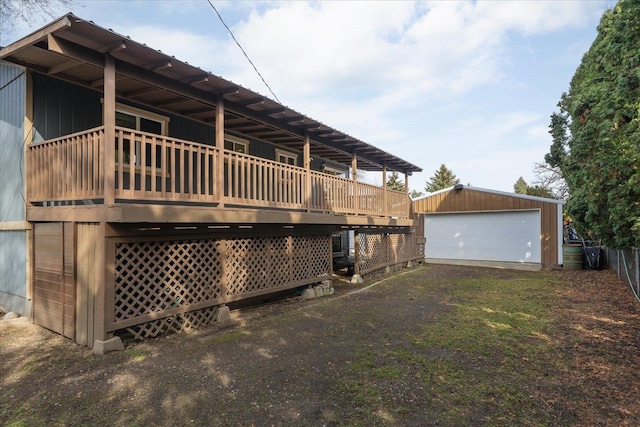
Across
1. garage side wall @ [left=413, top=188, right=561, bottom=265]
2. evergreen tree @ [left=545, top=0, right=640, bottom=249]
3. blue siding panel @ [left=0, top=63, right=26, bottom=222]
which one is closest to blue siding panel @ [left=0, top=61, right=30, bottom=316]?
blue siding panel @ [left=0, top=63, right=26, bottom=222]

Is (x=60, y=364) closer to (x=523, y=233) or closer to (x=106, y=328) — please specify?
(x=106, y=328)

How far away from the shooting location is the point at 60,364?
450cm

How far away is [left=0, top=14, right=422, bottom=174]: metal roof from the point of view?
183 inches

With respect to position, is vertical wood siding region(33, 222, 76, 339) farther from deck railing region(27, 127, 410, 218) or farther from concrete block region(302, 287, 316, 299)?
concrete block region(302, 287, 316, 299)

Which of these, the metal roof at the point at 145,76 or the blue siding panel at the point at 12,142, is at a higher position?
the metal roof at the point at 145,76

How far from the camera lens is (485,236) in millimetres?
16078

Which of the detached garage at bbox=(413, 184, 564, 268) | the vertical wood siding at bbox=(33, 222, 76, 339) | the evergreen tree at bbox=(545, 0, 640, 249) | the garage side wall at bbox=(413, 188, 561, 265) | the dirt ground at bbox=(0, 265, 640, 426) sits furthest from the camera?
the detached garage at bbox=(413, 184, 564, 268)

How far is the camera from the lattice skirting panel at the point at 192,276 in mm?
5297

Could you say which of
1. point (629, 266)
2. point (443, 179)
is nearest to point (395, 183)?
point (443, 179)

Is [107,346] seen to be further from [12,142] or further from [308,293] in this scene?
[308,293]

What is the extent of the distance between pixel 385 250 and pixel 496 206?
20.4 ft

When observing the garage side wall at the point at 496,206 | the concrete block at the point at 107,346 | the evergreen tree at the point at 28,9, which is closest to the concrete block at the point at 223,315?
the concrete block at the point at 107,346

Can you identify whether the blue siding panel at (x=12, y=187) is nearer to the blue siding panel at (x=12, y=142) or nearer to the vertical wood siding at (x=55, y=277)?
the blue siding panel at (x=12, y=142)

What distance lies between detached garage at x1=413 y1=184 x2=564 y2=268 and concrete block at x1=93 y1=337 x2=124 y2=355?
14848 mm
